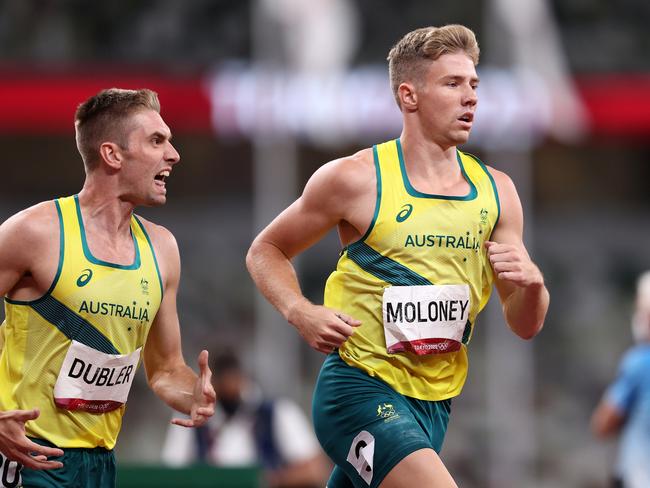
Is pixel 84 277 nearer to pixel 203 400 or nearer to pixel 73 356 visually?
pixel 73 356

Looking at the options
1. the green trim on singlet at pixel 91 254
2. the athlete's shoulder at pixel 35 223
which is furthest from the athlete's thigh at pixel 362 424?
the athlete's shoulder at pixel 35 223

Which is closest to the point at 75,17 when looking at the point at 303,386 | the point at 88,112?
the point at 303,386

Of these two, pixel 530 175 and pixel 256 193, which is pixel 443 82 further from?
pixel 530 175

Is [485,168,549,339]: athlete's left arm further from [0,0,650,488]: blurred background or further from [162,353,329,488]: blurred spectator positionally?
[0,0,650,488]: blurred background

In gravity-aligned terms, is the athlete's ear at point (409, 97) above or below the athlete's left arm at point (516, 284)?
above

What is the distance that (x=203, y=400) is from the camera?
196 inches

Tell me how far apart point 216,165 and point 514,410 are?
4701 mm

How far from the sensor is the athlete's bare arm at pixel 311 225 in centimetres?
513

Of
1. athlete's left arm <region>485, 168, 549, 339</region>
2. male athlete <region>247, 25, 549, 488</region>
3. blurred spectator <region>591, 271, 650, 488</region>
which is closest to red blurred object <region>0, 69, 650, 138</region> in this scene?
blurred spectator <region>591, 271, 650, 488</region>

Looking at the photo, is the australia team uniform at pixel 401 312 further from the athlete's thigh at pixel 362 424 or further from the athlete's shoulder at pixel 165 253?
the athlete's shoulder at pixel 165 253

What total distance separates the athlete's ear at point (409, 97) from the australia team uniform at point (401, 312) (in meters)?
0.25

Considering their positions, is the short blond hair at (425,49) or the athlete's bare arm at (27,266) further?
the short blond hair at (425,49)

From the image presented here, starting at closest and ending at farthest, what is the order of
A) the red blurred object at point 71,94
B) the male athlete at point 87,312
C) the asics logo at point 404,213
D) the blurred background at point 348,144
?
the male athlete at point 87,312 → the asics logo at point 404,213 → the red blurred object at point 71,94 → the blurred background at point 348,144

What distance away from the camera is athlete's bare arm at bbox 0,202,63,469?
462cm
